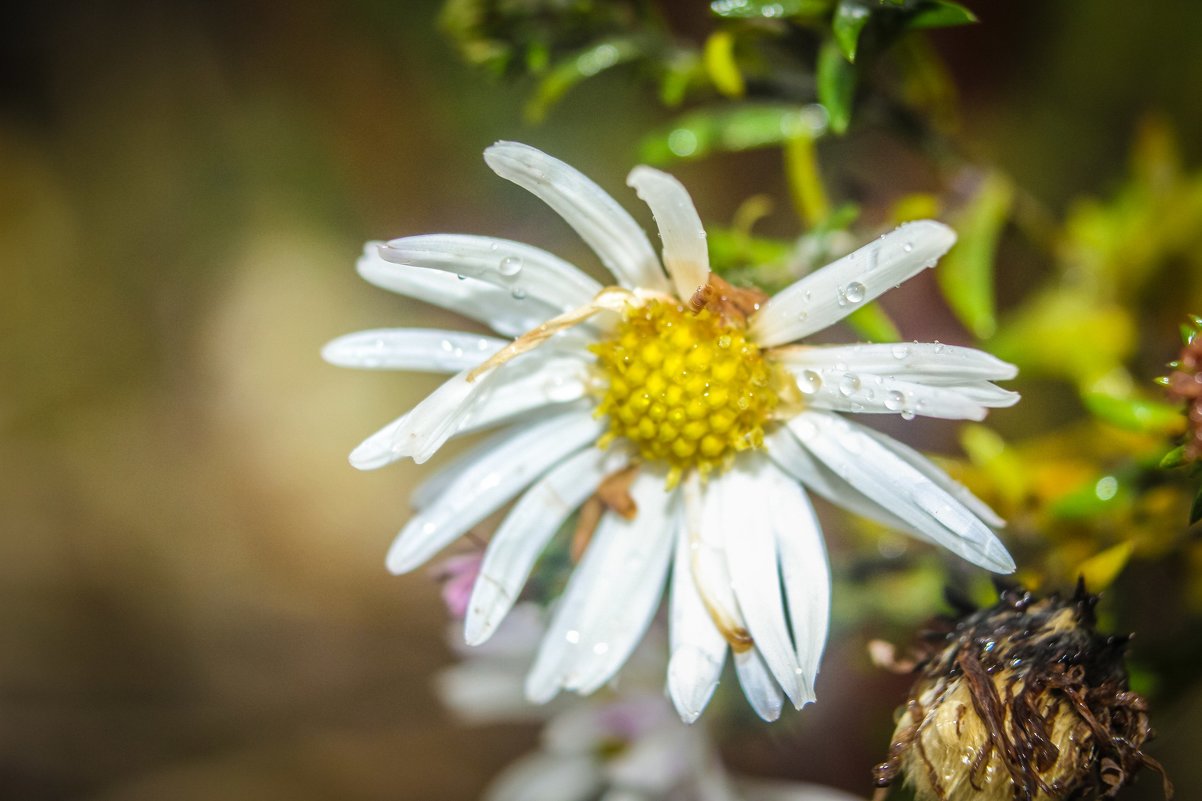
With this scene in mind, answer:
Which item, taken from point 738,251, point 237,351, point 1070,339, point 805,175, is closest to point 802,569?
point 738,251

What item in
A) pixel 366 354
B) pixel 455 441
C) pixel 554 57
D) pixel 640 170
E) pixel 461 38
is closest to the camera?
pixel 640 170

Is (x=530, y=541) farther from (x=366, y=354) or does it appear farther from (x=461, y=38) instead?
(x=461, y=38)

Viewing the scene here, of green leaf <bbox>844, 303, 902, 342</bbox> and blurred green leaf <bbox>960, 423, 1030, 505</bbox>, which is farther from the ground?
green leaf <bbox>844, 303, 902, 342</bbox>

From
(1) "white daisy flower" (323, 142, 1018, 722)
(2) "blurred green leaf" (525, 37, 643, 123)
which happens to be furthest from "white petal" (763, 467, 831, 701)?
(2) "blurred green leaf" (525, 37, 643, 123)

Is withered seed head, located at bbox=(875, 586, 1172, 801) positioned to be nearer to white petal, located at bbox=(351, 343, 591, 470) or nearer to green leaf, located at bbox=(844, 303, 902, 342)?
green leaf, located at bbox=(844, 303, 902, 342)

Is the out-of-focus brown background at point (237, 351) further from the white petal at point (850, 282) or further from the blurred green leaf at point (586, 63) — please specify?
the white petal at point (850, 282)

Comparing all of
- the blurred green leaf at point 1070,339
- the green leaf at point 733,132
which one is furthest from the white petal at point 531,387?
the blurred green leaf at point 1070,339

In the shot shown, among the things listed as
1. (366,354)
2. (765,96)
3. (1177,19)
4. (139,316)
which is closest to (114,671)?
(139,316)
